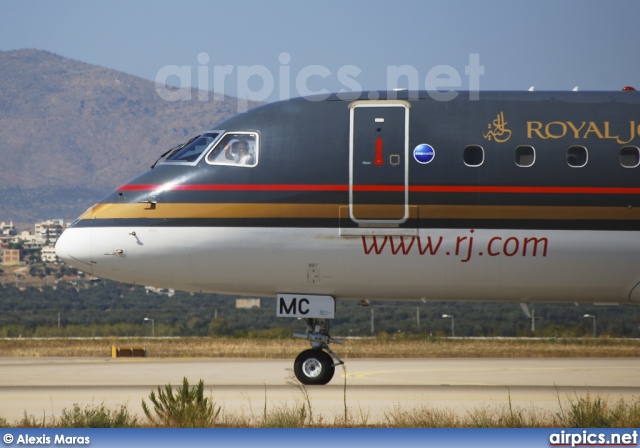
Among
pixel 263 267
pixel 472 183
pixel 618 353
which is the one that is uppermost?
pixel 472 183

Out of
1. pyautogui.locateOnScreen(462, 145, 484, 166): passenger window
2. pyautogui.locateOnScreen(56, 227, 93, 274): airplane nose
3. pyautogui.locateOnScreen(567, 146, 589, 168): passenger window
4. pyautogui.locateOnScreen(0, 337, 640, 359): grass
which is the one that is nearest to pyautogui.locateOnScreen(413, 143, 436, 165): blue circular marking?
pyautogui.locateOnScreen(462, 145, 484, 166): passenger window

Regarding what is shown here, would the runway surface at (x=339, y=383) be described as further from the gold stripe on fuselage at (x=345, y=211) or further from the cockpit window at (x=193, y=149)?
the cockpit window at (x=193, y=149)

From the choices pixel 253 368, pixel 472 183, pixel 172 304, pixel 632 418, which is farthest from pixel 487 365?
pixel 172 304

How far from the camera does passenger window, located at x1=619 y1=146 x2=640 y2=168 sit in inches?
827

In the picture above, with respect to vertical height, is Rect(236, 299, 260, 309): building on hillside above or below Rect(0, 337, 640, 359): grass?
above

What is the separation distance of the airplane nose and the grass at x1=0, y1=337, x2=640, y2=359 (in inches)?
636

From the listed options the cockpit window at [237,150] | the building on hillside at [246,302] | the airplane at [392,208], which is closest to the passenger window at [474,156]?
the airplane at [392,208]

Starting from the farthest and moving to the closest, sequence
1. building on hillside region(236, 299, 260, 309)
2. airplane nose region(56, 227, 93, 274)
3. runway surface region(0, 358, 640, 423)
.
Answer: building on hillside region(236, 299, 260, 309), airplane nose region(56, 227, 93, 274), runway surface region(0, 358, 640, 423)

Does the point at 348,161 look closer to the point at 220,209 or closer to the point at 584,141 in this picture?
the point at 220,209

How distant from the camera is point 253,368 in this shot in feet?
100

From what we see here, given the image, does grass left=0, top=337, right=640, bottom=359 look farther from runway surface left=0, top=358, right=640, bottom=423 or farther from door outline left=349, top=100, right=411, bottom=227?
door outline left=349, top=100, right=411, bottom=227

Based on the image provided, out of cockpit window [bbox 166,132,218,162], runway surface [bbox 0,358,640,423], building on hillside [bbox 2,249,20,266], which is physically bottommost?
runway surface [bbox 0,358,640,423]

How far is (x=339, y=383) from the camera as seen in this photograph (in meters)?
25.0

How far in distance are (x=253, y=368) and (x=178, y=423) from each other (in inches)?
499
